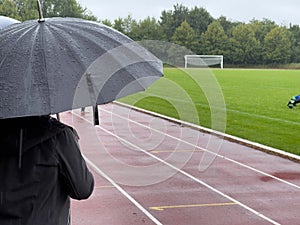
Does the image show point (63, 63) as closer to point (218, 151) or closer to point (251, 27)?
point (218, 151)

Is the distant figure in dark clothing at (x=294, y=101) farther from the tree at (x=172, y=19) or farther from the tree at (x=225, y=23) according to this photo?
the tree at (x=225, y=23)

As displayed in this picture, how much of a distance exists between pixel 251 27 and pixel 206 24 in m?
6.90

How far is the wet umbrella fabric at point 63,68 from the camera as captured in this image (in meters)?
2.42

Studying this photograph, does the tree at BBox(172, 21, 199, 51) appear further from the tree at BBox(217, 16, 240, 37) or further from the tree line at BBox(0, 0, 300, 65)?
the tree at BBox(217, 16, 240, 37)

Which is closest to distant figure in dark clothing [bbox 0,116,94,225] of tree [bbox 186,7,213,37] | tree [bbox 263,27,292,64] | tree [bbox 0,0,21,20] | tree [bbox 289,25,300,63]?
tree [bbox 0,0,21,20]

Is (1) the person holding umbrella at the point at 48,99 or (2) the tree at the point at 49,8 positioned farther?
(2) the tree at the point at 49,8

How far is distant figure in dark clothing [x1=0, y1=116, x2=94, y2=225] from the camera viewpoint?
91.4 inches

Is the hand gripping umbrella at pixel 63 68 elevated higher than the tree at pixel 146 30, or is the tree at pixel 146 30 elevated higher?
the hand gripping umbrella at pixel 63 68

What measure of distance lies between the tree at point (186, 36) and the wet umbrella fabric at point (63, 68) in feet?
255

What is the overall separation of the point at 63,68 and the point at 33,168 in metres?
0.46

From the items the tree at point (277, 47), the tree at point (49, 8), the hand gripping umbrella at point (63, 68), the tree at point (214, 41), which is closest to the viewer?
the hand gripping umbrella at point (63, 68)

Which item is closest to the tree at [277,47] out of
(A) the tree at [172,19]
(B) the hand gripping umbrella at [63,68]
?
(A) the tree at [172,19]

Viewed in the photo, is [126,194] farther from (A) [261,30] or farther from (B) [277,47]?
(A) [261,30]

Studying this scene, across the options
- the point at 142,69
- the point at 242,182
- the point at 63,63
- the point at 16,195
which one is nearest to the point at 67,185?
the point at 16,195
